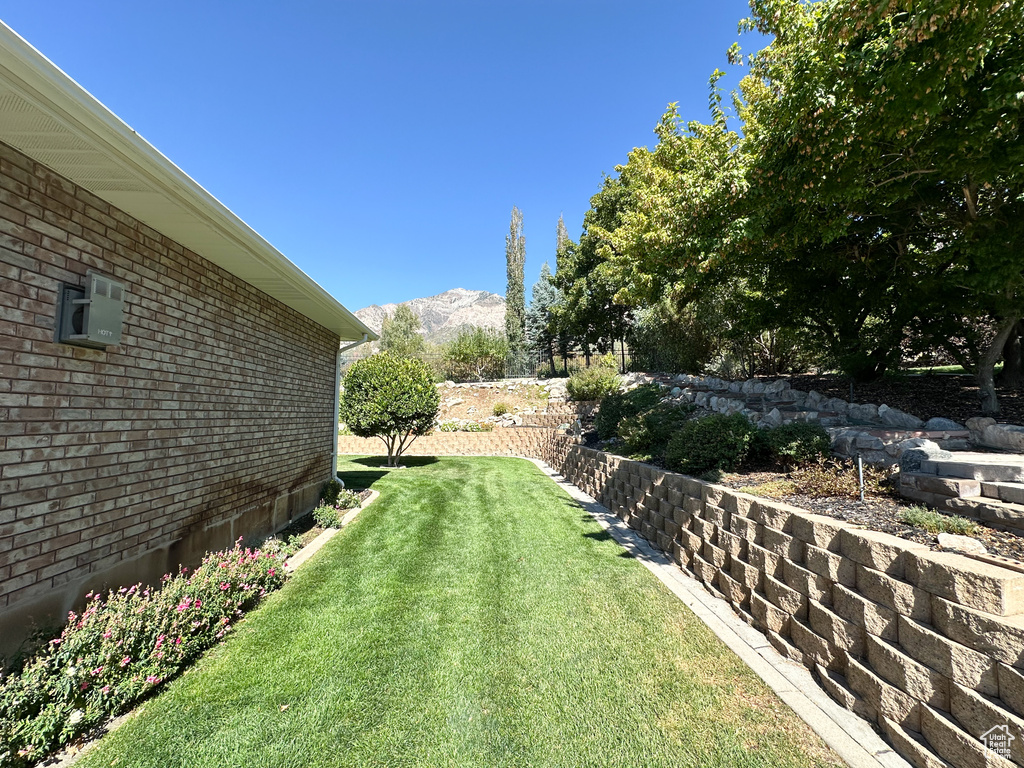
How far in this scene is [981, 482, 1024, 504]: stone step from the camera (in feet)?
8.70

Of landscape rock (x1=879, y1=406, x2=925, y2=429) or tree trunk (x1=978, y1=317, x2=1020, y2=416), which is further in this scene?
tree trunk (x1=978, y1=317, x2=1020, y2=416)

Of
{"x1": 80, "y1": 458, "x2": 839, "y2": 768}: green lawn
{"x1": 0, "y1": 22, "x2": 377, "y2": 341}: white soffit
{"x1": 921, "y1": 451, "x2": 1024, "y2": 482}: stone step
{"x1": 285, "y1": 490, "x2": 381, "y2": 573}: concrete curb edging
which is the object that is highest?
{"x1": 0, "y1": 22, "x2": 377, "y2": 341}: white soffit

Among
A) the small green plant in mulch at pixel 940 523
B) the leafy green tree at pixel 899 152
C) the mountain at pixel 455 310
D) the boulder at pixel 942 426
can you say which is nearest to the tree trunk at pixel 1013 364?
the leafy green tree at pixel 899 152

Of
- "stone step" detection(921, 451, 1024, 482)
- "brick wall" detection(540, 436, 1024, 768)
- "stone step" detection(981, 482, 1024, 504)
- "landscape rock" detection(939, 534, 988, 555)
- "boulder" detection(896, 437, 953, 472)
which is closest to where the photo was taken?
"brick wall" detection(540, 436, 1024, 768)

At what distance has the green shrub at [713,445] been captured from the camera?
4758 mm

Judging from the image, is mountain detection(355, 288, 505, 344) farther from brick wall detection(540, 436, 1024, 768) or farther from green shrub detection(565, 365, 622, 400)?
brick wall detection(540, 436, 1024, 768)

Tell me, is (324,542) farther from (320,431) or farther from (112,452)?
(112,452)

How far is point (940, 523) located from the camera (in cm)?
256

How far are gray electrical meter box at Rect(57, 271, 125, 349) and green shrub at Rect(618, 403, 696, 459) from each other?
6.33 m

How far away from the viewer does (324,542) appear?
5.45 m

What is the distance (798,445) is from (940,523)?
1.86 m

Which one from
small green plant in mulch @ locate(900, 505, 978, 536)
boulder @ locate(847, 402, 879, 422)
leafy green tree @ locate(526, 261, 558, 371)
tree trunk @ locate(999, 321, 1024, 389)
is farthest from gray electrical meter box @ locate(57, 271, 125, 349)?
leafy green tree @ locate(526, 261, 558, 371)

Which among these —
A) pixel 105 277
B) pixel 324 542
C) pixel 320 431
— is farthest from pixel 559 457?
pixel 105 277

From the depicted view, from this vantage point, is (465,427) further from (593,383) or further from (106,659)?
(106,659)
